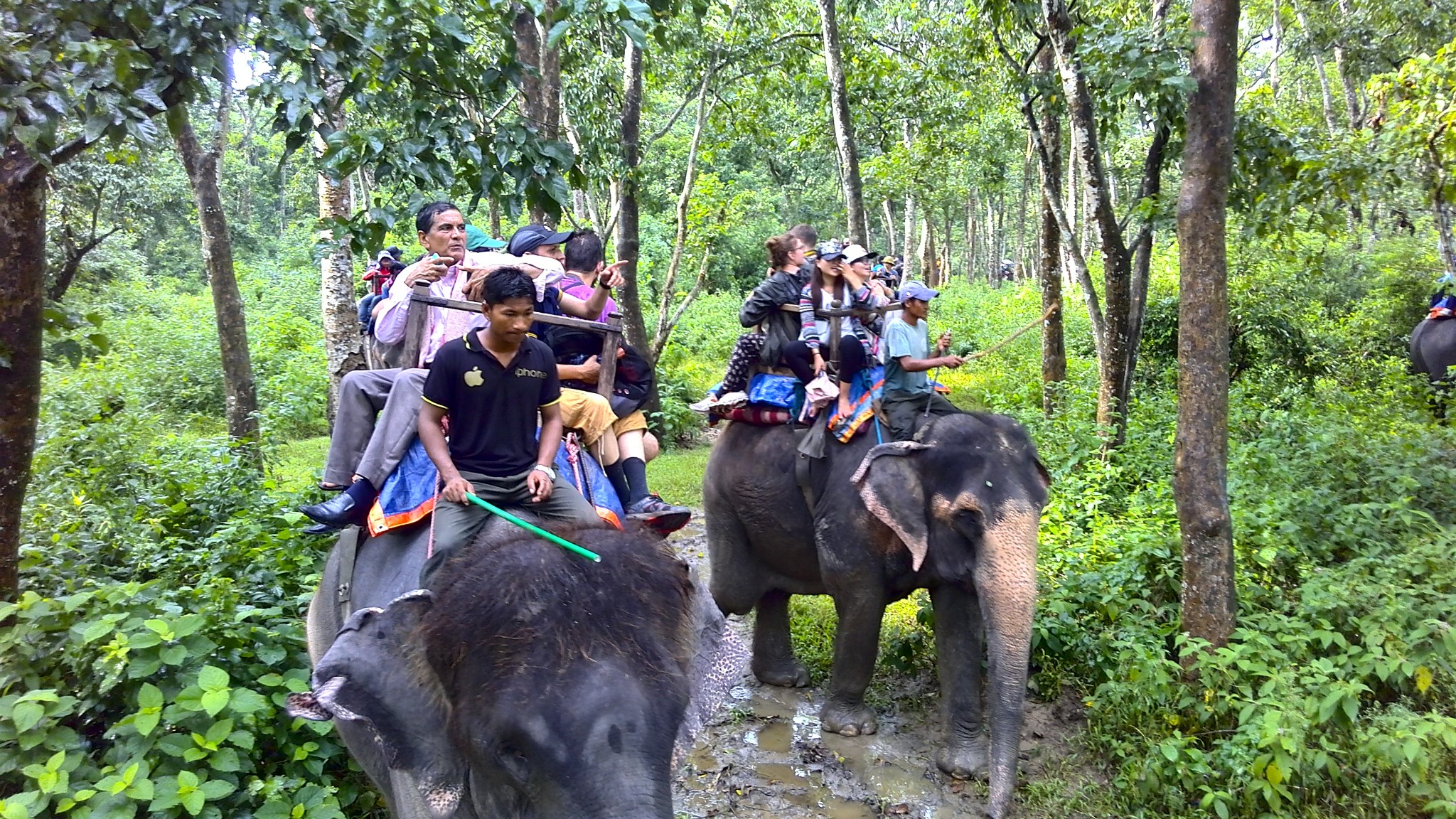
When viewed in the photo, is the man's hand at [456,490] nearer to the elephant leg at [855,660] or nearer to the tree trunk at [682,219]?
the elephant leg at [855,660]

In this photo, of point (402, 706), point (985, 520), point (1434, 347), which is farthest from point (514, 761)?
point (1434, 347)

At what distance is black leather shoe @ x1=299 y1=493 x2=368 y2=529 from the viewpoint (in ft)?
11.1

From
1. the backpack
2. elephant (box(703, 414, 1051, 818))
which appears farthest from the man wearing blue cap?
the backpack

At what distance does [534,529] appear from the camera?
2.62 meters

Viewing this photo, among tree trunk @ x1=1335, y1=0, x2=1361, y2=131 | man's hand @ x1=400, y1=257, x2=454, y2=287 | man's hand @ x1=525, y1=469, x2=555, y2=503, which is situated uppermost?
tree trunk @ x1=1335, y1=0, x2=1361, y2=131

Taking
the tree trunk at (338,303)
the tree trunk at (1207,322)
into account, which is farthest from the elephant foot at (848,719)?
the tree trunk at (338,303)

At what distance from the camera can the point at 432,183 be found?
13.1 ft

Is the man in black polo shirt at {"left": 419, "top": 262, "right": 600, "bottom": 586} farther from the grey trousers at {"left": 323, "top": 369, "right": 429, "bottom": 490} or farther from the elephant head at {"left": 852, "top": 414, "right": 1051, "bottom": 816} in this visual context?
the elephant head at {"left": 852, "top": 414, "right": 1051, "bottom": 816}

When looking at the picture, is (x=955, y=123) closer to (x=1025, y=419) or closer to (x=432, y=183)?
(x=1025, y=419)

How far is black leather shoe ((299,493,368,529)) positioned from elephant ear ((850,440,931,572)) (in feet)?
8.72

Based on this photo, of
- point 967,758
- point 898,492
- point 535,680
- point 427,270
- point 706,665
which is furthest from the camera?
point 898,492

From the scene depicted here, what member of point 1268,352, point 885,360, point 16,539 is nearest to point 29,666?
point 16,539

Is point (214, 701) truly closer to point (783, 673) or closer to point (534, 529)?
point (534, 529)

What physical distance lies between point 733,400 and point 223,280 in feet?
16.0
